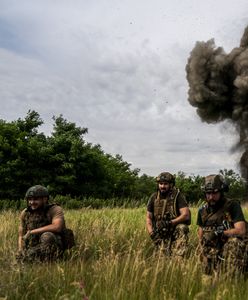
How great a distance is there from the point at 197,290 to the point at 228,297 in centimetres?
43

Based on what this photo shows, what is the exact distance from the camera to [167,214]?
7.69 m

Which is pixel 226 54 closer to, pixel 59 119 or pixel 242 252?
pixel 59 119

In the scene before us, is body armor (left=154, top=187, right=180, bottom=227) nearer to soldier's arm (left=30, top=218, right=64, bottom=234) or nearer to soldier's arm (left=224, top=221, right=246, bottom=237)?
soldier's arm (left=30, top=218, right=64, bottom=234)

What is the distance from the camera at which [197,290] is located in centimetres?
482

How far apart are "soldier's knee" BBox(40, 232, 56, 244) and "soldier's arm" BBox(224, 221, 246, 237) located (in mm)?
2217

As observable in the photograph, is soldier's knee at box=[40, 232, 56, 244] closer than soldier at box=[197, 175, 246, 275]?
No

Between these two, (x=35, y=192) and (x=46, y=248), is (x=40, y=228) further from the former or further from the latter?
(x=35, y=192)

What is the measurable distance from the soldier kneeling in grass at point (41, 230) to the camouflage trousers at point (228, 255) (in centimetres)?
180

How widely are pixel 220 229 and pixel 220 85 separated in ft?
113

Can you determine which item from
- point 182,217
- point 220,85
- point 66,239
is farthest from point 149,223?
point 220,85

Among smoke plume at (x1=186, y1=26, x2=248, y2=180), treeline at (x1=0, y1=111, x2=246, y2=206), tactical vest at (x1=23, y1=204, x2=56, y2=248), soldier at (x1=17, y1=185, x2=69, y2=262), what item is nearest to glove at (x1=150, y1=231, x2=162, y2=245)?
soldier at (x1=17, y1=185, x2=69, y2=262)

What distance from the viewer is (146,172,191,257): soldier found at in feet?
24.6

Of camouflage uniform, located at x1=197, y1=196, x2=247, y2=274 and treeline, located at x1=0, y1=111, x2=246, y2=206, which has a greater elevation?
treeline, located at x1=0, y1=111, x2=246, y2=206

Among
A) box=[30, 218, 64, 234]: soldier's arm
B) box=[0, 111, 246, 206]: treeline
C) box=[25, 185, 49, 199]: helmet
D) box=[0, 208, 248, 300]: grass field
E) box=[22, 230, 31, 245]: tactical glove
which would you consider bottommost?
box=[0, 208, 248, 300]: grass field
